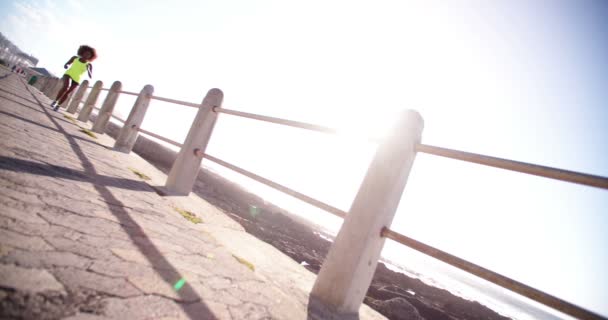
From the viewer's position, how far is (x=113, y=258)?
1.15m

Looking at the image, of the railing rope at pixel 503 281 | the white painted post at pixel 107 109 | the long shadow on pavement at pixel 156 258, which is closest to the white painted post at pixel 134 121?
the white painted post at pixel 107 109

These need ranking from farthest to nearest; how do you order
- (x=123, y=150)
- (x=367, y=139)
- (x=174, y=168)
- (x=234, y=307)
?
(x=123, y=150)
(x=174, y=168)
(x=367, y=139)
(x=234, y=307)

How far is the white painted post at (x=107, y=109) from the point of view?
6.27 m

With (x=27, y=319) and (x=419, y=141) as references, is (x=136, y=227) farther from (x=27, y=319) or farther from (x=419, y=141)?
(x=419, y=141)

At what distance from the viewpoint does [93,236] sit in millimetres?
1265

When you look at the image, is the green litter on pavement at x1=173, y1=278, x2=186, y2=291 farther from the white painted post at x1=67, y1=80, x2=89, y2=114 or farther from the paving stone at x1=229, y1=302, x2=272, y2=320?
the white painted post at x1=67, y1=80, x2=89, y2=114

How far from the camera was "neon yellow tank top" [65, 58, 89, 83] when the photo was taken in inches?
283

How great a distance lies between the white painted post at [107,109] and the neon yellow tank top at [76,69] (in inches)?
62.3

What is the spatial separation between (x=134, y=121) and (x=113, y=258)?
4858 mm

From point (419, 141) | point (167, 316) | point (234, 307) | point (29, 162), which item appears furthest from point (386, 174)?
point (29, 162)

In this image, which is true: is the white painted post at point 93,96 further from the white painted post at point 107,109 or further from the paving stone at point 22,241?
the paving stone at point 22,241

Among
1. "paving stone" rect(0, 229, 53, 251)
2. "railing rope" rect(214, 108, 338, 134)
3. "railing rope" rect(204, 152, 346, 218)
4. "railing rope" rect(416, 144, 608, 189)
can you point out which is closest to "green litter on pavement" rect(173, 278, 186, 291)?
"paving stone" rect(0, 229, 53, 251)

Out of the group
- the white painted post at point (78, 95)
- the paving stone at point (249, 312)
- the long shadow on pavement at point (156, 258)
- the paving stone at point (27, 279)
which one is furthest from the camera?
the white painted post at point (78, 95)

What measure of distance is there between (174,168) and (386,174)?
2.55 m
